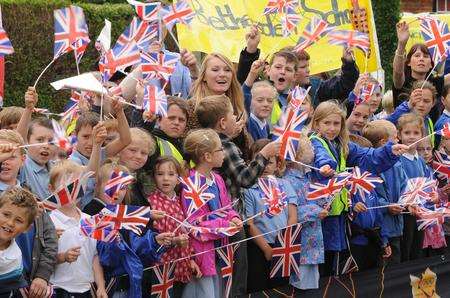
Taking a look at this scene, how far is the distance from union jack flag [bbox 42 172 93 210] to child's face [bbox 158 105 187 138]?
1.13m

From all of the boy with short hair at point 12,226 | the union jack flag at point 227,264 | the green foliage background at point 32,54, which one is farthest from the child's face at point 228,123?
the green foliage background at point 32,54

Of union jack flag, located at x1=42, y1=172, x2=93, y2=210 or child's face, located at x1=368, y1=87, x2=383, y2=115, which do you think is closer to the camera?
union jack flag, located at x1=42, y1=172, x2=93, y2=210

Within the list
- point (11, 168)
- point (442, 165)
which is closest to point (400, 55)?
point (442, 165)

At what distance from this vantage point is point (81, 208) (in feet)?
22.8

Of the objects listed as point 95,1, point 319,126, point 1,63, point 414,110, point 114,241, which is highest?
point 1,63

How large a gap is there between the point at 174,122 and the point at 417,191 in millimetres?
2384

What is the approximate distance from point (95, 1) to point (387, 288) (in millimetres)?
11768

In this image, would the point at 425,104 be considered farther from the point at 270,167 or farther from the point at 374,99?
the point at 270,167

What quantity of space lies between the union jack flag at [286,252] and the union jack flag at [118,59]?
1720 mm

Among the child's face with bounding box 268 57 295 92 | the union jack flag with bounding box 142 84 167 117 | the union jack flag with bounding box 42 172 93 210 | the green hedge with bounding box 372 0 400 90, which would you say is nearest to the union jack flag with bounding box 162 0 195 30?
the union jack flag with bounding box 142 84 167 117

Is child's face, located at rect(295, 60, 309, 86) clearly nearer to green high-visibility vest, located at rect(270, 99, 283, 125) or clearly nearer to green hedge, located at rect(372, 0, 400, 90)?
green high-visibility vest, located at rect(270, 99, 283, 125)

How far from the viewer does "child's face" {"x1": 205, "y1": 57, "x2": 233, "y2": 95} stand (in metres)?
8.32

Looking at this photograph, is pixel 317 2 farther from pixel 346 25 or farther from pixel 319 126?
pixel 319 126

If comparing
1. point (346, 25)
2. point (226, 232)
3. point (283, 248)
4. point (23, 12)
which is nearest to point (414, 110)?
point (346, 25)
